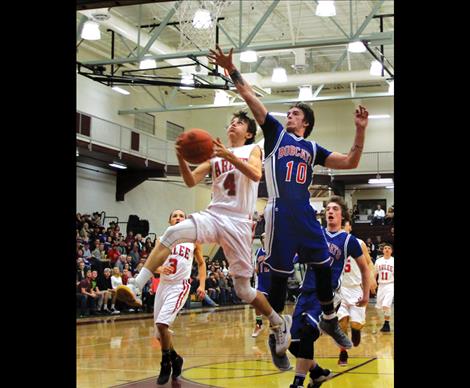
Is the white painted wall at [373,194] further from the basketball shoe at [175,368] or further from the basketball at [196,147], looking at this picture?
the basketball at [196,147]

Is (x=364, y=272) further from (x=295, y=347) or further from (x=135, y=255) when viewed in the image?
(x=135, y=255)

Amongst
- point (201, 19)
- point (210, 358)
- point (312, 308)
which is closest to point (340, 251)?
point (312, 308)

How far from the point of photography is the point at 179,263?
7.62m

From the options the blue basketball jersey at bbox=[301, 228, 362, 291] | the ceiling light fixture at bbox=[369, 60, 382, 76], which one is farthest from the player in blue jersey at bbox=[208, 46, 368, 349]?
the ceiling light fixture at bbox=[369, 60, 382, 76]

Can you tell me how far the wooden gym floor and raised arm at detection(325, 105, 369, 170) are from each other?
7.29 ft

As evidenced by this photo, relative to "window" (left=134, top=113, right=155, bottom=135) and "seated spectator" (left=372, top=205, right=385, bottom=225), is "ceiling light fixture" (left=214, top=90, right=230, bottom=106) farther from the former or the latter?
"seated spectator" (left=372, top=205, right=385, bottom=225)

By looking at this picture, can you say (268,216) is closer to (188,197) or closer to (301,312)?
(301,312)

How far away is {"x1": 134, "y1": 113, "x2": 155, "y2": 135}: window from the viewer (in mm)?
28656

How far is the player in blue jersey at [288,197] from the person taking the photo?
5.42 metres

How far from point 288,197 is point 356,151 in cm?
61

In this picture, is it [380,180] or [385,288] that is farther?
[380,180]

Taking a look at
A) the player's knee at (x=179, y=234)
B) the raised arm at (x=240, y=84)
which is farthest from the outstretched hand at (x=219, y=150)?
the player's knee at (x=179, y=234)

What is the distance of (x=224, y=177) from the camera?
5.71m

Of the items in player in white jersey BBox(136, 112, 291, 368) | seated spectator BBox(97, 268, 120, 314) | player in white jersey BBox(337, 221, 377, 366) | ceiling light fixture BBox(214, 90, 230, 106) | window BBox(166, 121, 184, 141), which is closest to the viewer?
player in white jersey BBox(136, 112, 291, 368)
